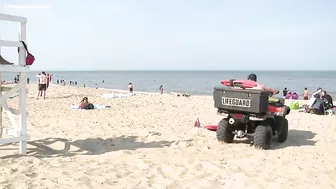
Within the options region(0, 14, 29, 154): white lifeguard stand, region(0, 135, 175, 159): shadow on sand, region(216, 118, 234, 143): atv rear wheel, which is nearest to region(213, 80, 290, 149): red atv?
region(216, 118, 234, 143): atv rear wheel

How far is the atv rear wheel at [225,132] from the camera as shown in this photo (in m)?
7.50

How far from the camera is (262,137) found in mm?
6867

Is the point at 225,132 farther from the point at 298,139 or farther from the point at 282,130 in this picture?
the point at 298,139

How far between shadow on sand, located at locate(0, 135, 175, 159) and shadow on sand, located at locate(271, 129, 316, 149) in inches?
102

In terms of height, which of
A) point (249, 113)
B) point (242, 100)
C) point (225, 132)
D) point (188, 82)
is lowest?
point (188, 82)

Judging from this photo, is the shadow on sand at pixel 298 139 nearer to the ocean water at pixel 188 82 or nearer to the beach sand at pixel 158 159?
the beach sand at pixel 158 159

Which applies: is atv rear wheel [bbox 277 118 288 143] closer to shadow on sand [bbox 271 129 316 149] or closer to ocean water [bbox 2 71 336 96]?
shadow on sand [bbox 271 129 316 149]

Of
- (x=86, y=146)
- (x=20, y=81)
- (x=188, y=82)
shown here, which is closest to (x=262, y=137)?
(x=86, y=146)

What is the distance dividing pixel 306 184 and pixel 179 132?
448cm

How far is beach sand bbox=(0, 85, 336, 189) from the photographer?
4855mm

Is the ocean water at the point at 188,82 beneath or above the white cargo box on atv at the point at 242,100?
beneath

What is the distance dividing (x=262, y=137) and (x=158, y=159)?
237 cm

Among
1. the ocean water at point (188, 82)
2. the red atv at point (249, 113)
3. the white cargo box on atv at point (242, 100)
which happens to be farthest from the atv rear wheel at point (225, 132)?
the ocean water at point (188, 82)
